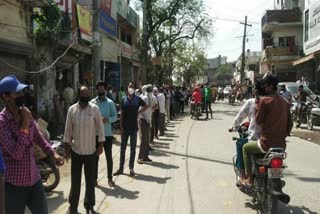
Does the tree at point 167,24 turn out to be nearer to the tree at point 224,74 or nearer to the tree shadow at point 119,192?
the tree shadow at point 119,192

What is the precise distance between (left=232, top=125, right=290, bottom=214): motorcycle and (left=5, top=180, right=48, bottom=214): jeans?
290 centimetres

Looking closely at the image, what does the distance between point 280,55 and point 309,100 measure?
29.8m

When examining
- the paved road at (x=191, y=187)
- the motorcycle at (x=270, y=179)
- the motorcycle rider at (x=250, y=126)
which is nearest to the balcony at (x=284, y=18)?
the paved road at (x=191, y=187)

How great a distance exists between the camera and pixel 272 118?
6836 mm

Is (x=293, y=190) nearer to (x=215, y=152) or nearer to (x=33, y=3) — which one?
(x=215, y=152)

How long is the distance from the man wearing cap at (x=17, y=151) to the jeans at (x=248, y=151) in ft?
11.0

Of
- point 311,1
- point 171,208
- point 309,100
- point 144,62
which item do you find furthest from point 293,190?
point 311,1

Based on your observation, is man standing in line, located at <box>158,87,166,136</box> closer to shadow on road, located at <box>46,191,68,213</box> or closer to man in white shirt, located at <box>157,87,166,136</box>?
man in white shirt, located at <box>157,87,166,136</box>

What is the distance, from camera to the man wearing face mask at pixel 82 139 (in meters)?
7.07

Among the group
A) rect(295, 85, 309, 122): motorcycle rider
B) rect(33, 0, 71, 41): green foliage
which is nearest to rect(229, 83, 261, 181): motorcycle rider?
rect(33, 0, 71, 41): green foliage

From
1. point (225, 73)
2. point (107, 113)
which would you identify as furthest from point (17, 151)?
point (225, 73)

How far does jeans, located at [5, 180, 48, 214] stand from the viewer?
4719 millimetres

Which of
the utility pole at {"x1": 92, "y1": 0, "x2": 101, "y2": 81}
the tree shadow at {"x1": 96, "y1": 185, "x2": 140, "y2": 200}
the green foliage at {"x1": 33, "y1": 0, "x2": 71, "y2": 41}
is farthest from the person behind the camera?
the green foliage at {"x1": 33, "y1": 0, "x2": 71, "y2": 41}

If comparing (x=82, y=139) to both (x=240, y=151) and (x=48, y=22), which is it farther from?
(x=48, y=22)
